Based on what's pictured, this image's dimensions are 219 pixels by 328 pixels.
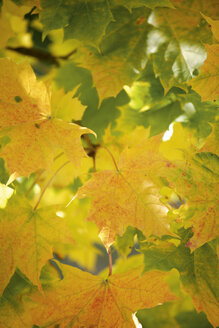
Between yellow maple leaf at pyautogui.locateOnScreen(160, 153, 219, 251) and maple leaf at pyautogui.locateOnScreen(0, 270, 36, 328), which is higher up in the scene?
yellow maple leaf at pyautogui.locateOnScreen(160, 153, 219, 251)

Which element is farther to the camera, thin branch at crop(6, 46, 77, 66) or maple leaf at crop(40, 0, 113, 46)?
thin branch at crop(6, 46, 77, 66)

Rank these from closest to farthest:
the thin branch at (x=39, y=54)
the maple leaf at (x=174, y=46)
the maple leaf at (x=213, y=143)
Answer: the maple leaf at (x=213, y=143), the maple leaf at (x=174, y=46), the thin branch at (x=39, y=54)

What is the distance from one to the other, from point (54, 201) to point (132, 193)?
50 cm

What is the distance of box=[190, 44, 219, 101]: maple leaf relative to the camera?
598 mm

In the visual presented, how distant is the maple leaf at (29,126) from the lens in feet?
2.00

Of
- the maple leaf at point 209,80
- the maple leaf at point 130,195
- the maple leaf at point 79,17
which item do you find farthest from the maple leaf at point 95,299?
the maple leaf at point 79,17

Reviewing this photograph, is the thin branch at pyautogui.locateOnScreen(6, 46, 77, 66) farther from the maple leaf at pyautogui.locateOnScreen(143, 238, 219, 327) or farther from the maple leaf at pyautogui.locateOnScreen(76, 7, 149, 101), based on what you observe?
the maple leaf at pyautogui.locateOnScreen(143, 238, 219, 327)

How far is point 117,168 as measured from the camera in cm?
66

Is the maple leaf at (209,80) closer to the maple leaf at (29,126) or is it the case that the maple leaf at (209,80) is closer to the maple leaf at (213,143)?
the maple leaf at (213,143)

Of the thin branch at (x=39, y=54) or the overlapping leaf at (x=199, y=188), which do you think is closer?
the overlapping leaf at (x=199, y=188)

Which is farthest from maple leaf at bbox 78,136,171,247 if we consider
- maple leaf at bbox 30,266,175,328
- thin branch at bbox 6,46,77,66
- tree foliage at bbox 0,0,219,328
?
thin branch at bbox 6,46,77,66

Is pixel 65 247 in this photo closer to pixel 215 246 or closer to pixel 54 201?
pixel 54 201

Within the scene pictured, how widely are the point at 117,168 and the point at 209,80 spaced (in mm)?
248

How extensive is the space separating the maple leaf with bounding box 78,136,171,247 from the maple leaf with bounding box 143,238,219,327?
0.08 m
